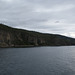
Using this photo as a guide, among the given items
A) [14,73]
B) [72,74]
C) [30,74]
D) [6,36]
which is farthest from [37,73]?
[6,36]

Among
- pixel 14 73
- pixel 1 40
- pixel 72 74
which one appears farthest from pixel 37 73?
pixel 1 40

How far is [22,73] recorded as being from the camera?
37219 mm

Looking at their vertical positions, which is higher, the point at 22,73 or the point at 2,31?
the point at 2,31

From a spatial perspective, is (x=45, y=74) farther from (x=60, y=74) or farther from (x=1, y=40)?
(x=1, y=40)

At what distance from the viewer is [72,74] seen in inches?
1463

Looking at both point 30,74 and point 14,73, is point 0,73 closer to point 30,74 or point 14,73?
point 14,73

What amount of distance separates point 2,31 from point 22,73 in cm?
16364

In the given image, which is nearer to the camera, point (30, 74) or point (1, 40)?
point (30, 74)

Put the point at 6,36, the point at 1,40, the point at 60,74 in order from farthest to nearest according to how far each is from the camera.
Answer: the point at 6,36, the point at 1,40, the point at 60,74

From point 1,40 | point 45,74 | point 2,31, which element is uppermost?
point 2,31

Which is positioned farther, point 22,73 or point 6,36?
point 6,36

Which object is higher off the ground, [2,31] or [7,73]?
[2,31]

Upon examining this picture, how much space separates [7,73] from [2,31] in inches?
6426

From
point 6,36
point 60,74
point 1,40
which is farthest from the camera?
point 6,36
